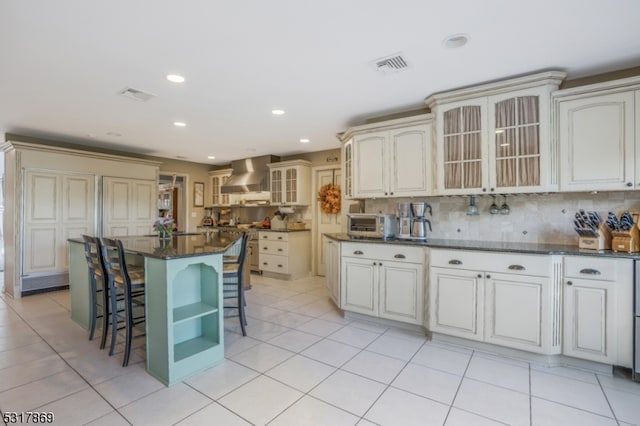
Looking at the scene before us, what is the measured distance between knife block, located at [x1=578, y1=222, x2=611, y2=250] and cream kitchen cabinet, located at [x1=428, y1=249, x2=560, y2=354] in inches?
15.0

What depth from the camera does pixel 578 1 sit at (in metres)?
1.82

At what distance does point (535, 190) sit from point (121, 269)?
3.55 meters

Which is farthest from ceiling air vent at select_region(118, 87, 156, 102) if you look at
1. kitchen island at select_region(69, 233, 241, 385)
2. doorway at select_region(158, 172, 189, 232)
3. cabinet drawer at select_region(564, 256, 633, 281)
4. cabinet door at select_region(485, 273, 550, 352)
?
cabinet drawer at select_region(564, 256, 633, 281)

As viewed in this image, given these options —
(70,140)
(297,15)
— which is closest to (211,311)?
(297,15)

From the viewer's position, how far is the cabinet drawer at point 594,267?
2.31 metres

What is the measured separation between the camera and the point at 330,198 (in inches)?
224

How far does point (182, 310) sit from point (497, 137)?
3190 mm

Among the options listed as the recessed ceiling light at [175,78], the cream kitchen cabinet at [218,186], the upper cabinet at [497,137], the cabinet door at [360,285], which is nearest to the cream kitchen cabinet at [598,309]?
the upper cabinet at [497,137]

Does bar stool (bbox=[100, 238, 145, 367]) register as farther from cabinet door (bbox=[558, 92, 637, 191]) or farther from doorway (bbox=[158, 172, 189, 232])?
doorway (bbox=[158, 172, 189, 232])

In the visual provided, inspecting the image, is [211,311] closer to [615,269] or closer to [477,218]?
[477,218]

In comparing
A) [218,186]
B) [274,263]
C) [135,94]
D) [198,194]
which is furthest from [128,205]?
[135,94]

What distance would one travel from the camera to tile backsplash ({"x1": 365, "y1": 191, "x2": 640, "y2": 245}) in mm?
2817

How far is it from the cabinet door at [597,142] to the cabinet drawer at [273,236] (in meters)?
4.08

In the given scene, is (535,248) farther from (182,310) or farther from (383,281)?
(182,310)
